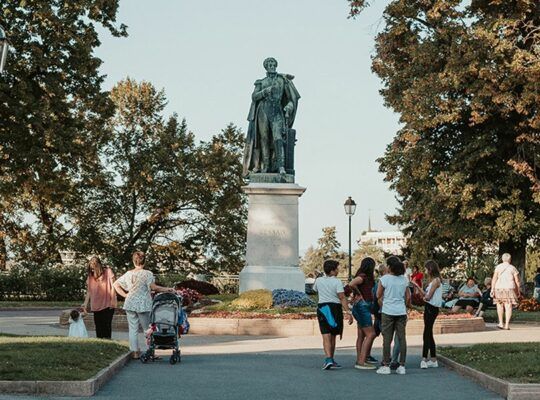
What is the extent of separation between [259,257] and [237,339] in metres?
5.79

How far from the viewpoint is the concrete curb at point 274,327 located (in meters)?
24.5

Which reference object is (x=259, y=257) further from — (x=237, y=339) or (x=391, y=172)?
(x=391, y=172)

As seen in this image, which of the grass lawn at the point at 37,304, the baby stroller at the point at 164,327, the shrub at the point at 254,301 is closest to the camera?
the baby stroller at the point at 164,327

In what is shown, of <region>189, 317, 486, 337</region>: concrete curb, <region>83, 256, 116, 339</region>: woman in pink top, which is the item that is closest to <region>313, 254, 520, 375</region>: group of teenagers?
<region>83, 256, 116, 339</region>: woman in pink top

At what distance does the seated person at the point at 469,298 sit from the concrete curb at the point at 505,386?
641 inches

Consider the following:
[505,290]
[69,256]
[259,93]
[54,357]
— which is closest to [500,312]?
[505,290]

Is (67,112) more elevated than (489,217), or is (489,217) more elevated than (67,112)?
(67,112)

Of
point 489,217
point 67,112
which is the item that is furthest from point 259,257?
point 489,217

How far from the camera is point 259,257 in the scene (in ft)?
95.0

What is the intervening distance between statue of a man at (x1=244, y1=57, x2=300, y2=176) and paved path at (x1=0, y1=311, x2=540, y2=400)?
9341mm

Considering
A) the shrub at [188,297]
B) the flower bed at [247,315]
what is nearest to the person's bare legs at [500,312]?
the flower bed at [247,315]

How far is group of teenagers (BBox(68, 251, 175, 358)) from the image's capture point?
1764cm

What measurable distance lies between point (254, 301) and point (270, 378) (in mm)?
11920

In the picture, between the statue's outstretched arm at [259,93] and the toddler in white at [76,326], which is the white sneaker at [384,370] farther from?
the statue's outstretched arm at [259,93]
